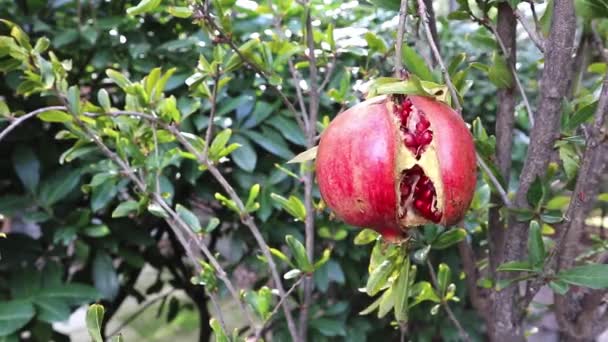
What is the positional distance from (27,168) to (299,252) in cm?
70

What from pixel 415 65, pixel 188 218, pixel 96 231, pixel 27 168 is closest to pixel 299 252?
pixel 188 218

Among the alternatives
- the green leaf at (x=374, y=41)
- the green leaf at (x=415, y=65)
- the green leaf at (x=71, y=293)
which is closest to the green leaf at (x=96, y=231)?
the green leaf at (x=71, y=293)

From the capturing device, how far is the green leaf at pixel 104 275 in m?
1.29

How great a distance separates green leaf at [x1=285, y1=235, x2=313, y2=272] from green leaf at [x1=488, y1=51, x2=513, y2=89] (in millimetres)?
347

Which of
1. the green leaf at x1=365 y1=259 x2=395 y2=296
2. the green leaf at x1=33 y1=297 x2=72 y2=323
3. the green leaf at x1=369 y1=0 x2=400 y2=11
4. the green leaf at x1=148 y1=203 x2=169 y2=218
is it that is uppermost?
the green leaf at x1=369 y1=0 x2=400 y2=11

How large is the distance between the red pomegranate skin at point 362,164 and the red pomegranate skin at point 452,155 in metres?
0.04

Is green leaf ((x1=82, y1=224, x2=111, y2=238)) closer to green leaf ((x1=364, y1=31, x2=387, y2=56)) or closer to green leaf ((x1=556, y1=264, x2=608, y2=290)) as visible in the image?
green leaf ((x1=364, y1=31, x2=387, y2=56))

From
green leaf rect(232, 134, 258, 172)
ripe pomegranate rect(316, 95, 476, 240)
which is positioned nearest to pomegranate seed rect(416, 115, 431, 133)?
ripe pomegranate rect(316, 95, 476, 240)

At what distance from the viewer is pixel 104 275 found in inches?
50.7

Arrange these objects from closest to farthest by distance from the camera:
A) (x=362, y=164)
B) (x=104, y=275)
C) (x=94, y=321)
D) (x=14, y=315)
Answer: (x=362, y=164)
(x=94, y=321)
(x=14, y=315)
(x=104, y=275)

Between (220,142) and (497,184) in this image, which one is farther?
(220,142)

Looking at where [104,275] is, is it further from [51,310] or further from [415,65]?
[415,65]

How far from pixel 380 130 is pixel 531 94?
143cm

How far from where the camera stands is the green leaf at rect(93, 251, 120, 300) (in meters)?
1.29
